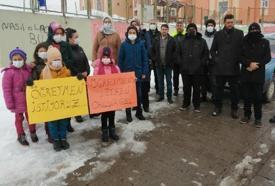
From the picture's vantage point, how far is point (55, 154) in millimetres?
4844

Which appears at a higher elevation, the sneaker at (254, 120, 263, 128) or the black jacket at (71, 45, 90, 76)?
the black jacket at (71, 45, 90, 76)

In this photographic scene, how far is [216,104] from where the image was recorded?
7020 millimetres

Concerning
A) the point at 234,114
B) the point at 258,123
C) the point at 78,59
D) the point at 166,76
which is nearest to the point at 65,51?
the point at 78,59

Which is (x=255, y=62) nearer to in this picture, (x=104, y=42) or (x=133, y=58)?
(x=133, y=58)

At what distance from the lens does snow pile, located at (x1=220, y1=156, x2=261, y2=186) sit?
4.18m

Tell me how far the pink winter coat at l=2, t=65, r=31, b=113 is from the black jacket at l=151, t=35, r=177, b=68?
3345 millimetres

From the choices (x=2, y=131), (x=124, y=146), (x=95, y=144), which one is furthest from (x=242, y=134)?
(x=2, y=131)

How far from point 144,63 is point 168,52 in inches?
50.1

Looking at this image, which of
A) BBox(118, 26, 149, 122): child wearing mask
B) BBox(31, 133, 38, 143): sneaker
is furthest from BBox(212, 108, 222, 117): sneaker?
BBox(31, 133, 38, 143): sneaker

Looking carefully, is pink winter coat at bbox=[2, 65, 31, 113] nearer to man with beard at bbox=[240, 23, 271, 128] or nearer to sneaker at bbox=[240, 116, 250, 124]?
man with beard at bbox=[240, 23, 271, 128]

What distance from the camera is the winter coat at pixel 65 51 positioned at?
18.1ft

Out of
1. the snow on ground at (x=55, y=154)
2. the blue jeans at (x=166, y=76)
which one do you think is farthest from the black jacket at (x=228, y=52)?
the snow on ground at (x=55, y=154)

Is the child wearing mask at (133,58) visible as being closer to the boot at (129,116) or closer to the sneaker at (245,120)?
the boot at (129,116)

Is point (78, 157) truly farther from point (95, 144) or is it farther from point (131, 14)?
point (131, 14)
